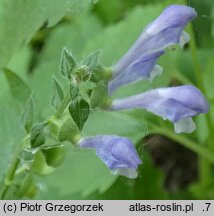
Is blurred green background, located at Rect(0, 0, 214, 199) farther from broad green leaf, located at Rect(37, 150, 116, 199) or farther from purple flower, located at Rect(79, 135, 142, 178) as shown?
purple flower, located at Rect(79, 135, 142, 178)

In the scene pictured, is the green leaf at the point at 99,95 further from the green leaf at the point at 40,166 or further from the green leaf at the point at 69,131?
the green leaf at the point at 40,166

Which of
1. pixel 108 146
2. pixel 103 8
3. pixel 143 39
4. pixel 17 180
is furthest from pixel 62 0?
pixel 103 8

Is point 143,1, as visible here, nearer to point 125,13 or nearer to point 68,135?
point 125,13

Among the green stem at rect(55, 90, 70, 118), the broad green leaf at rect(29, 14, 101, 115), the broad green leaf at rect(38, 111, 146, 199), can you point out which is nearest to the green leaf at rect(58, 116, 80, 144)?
the green stem at rect(55, 90, 70, 118)

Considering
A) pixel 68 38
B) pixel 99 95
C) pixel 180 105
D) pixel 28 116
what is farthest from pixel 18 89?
pixel 68 38

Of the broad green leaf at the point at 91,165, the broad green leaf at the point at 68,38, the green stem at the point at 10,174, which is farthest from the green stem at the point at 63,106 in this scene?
the broad green leaf at the point at 68,38

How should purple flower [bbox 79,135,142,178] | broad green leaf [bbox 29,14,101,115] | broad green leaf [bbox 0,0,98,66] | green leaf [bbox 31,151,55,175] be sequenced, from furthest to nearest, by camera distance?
broad green leaf [bbox 29,14,101,115]
green leaf [bbox 31,151,55,175]
broad green leaf [bbox 0,0,98,66]
purple flower [bbox 79,135,142,178]

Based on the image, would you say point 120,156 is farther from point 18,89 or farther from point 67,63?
point 18,89
